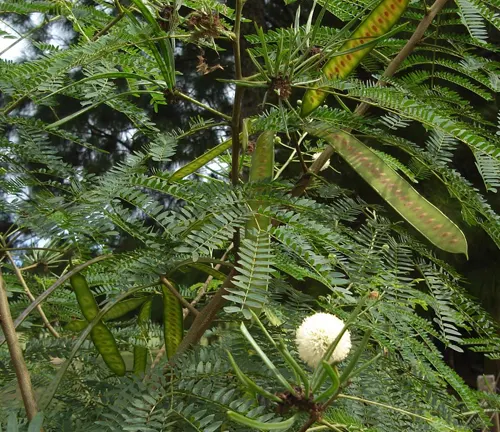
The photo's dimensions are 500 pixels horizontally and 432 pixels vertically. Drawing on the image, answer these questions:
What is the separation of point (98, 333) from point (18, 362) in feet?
0.25

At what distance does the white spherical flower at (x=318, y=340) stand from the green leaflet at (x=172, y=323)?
0.15m

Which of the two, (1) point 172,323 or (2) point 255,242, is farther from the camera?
(1) point 172,323

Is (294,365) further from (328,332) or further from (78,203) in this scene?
(78,203)

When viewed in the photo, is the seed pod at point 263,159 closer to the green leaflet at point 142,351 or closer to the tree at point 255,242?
the tree at point 255,242

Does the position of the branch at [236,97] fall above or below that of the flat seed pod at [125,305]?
above

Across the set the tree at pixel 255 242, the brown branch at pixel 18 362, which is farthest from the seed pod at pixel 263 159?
the brown branch at pixel 18 362

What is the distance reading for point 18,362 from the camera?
1.98 ft

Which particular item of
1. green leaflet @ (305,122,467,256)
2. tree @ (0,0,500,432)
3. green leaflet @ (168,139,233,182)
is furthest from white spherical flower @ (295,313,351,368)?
green leaflet @ (168,139,233,182)

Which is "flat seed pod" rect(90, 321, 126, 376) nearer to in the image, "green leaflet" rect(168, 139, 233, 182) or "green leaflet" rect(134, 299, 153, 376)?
"green leaflet" rect(134, 299, 153, 376)

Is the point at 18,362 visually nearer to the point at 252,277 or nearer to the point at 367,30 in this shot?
the point at 252,277

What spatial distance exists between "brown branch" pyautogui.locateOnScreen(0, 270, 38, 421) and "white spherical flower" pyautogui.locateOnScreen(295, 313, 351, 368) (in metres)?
0.25

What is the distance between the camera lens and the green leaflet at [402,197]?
513 mm

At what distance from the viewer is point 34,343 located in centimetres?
75

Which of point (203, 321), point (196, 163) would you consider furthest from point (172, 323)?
point (196, 163)
